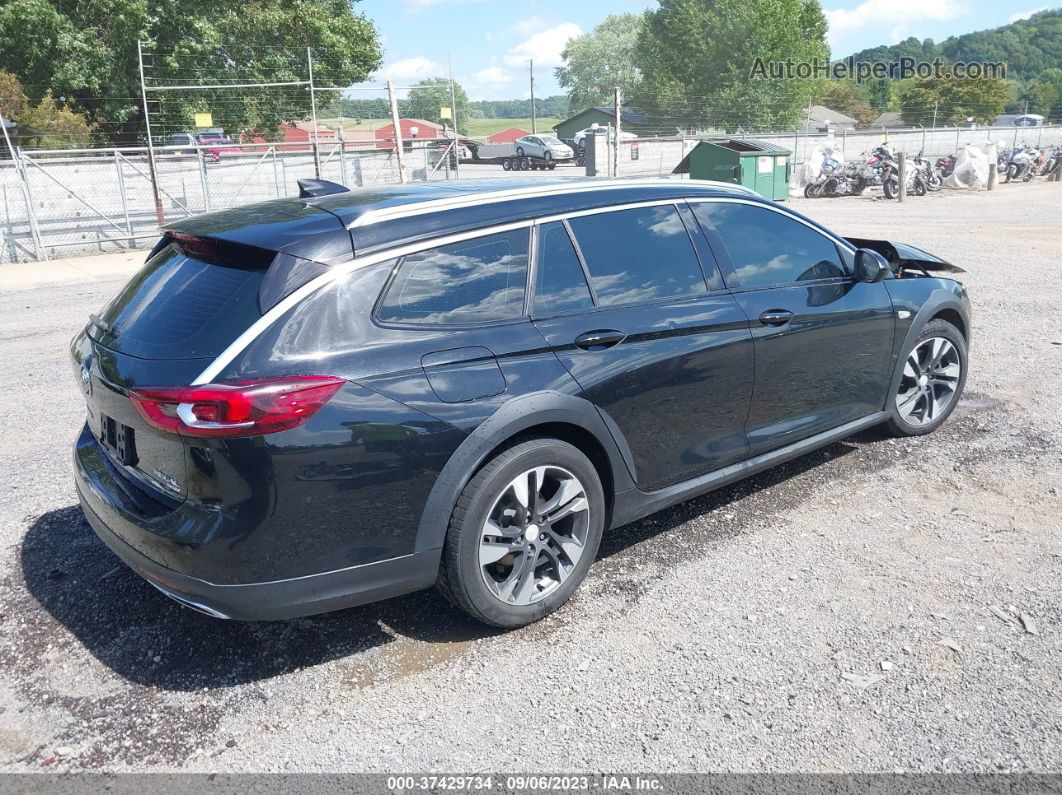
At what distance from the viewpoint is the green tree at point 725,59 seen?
68438mm

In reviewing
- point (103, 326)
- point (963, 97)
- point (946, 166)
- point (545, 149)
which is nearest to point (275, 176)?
point (103, 326)

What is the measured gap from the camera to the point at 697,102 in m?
70.8

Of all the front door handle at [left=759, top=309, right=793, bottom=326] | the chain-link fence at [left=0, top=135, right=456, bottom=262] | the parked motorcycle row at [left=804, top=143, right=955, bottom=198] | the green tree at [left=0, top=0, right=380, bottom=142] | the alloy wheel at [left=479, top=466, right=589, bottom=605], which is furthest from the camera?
the green tree at [left=0, top=0, right=380, bottom=142]

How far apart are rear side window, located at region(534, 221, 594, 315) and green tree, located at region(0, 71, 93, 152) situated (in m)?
26.9

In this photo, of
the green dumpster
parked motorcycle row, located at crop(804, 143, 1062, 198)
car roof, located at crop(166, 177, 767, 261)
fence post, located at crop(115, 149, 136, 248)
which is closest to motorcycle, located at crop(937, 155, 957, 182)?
parked motorcycle row, located at crop(804, 143, 1062, 198)

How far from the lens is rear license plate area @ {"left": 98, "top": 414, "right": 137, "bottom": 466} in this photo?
306 cm

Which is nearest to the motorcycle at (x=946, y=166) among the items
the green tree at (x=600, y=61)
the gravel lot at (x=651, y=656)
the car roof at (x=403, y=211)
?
the gravel lot at (x=651, y=656)

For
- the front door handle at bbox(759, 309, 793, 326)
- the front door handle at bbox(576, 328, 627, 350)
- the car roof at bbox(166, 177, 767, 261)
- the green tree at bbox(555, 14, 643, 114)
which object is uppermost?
the green tree at bbox(555, 14, 643, 114)

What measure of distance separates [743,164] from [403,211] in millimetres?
19242

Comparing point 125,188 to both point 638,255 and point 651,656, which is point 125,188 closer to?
point 638,255

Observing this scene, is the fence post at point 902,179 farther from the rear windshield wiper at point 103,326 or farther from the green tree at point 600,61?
the green tree at point 600,61

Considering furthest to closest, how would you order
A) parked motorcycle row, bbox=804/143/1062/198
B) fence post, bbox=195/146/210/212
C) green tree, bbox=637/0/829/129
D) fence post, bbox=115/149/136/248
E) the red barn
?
the red barn
green tree, bbox=637/0/829/129
parked motorcycle row, bbox=804/143/1062/198
fence post, bbox=195/146/210/212
fence post, bbox=115/149/136/248

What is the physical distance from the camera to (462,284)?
3.24m

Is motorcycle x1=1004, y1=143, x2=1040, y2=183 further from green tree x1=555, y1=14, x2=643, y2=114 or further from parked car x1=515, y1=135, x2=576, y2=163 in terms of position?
green tree x1=555, y1=14, x2=643, y2=114
